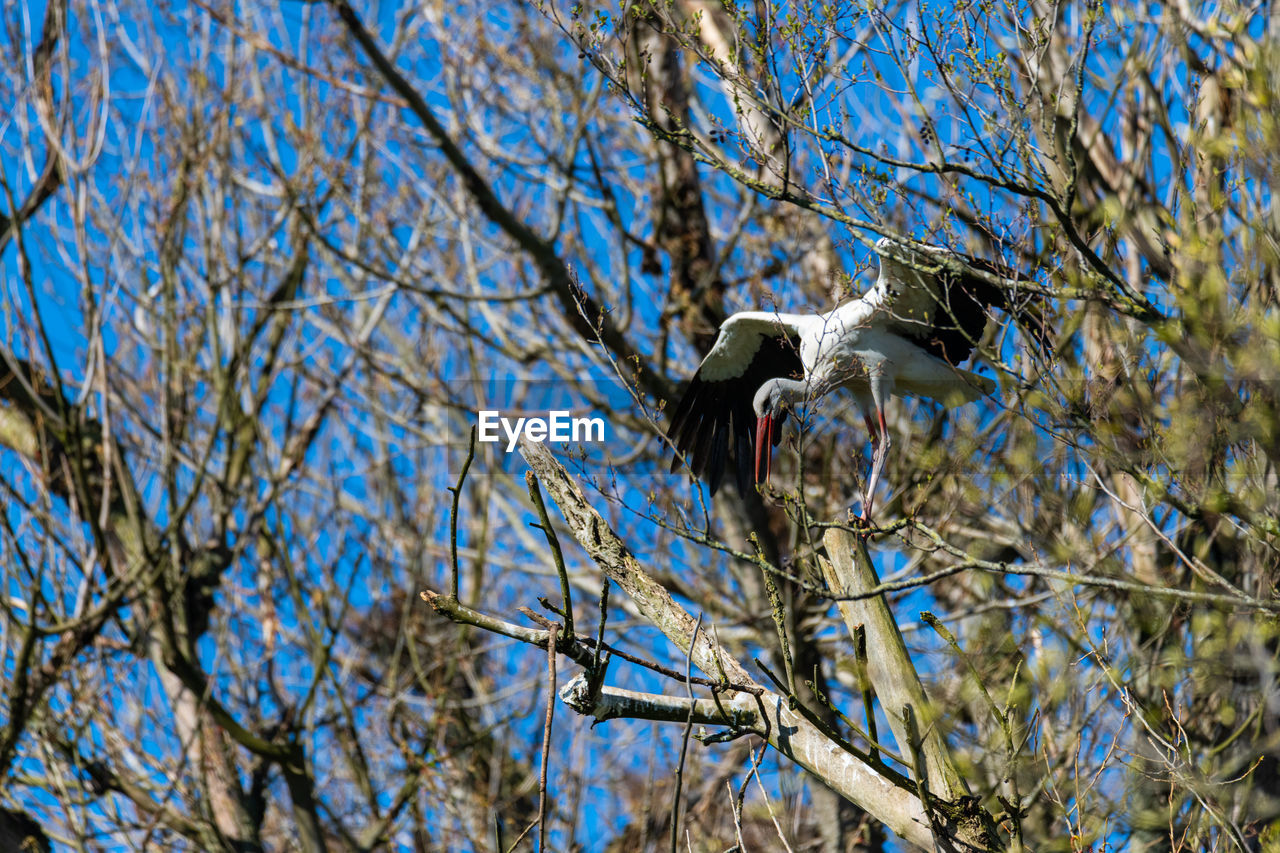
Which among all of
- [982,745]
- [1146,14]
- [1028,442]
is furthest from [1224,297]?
[1146,14]

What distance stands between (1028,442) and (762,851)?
6485 mm

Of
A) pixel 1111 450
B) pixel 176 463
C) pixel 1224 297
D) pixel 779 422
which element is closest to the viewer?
pixel 1224 297

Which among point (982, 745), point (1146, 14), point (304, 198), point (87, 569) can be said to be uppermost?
point (304, 198)

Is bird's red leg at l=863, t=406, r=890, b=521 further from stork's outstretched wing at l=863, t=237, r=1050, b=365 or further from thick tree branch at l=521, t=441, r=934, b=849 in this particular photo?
thick tree branch at l=521, t=441, r=934, b=849

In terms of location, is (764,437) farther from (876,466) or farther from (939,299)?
(939,299)

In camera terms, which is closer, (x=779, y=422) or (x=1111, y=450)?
(x=1111, y=450)

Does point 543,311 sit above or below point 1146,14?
above

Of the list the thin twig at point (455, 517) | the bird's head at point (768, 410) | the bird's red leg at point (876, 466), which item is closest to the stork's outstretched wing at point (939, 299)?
the bird's red leg at point (876, 466)

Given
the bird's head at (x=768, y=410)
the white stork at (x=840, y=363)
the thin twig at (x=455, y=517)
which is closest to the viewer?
the thin twig at (x=455, y=517)

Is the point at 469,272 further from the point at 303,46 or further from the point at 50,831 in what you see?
the point at 50,831

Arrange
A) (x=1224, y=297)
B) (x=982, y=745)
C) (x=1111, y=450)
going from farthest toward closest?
(x=982, y=745) < (x=1111, y=450) < (x=1224, y=297)

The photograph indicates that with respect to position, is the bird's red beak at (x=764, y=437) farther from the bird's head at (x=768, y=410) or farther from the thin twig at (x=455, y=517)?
the thin twig at (x=455, y=517)

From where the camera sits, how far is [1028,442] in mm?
4484

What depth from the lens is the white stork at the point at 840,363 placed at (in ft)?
17.1
